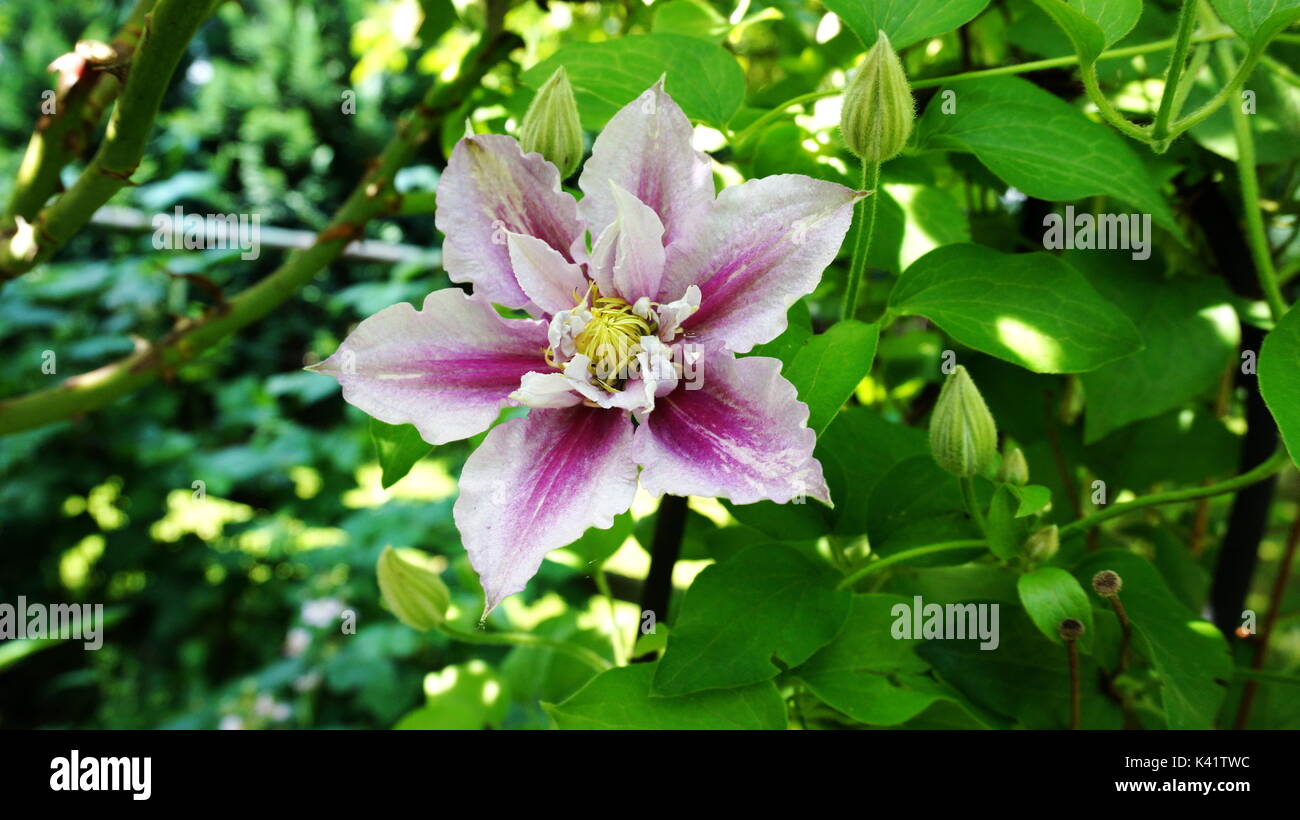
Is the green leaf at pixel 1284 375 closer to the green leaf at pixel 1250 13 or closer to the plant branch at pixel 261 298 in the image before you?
the green leaf at pixel 1250 13

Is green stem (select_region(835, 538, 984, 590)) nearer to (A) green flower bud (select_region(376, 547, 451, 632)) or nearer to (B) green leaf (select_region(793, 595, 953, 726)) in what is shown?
(B) green leaf (select_region(793, 595, 953, 726))

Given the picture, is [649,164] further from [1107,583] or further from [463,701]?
[463,701]

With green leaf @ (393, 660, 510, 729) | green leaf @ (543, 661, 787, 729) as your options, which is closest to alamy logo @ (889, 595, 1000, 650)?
green leaf @ (543, 661, 787, 729)

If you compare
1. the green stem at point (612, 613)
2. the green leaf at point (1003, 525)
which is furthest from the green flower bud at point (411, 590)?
the green leaf at point (1003, 525)

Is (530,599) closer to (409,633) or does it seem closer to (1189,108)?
(409,633)
